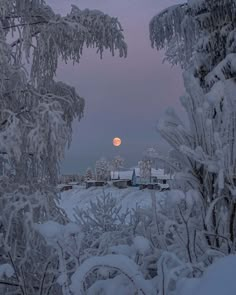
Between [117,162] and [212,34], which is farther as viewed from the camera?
[117,162]

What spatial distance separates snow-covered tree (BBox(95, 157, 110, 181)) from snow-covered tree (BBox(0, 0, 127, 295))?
227 feet

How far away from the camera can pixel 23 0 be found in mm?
5777

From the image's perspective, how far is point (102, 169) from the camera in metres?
80.8

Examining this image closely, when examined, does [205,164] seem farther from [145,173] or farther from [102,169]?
[102,169]

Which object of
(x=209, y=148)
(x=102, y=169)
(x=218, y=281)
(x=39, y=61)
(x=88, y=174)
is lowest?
(x=218, y=281)

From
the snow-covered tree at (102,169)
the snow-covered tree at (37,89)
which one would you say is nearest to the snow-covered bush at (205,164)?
the snow-covered tree at (37,89)

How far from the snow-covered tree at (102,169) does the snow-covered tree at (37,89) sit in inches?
2728

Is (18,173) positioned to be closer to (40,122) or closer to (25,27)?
(40,122)

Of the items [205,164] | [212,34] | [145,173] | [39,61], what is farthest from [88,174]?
[205,164]

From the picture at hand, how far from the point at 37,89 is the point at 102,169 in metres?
75.0

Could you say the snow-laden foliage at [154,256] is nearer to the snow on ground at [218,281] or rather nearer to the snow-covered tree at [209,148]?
the snow-covered tree at [209,148]

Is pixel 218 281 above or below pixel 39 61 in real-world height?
below

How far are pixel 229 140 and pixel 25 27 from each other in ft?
13.1

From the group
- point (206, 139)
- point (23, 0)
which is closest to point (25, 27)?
point (23, 0)
